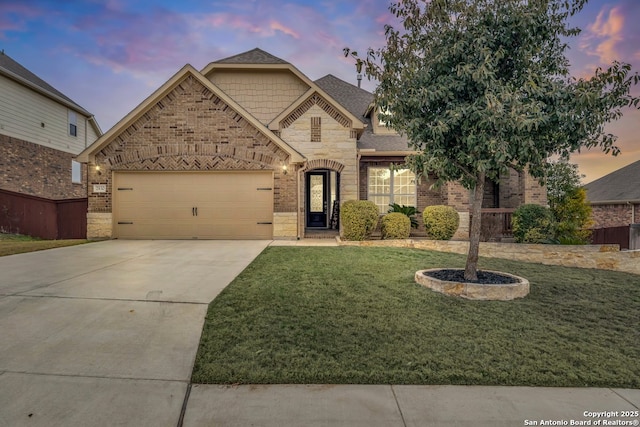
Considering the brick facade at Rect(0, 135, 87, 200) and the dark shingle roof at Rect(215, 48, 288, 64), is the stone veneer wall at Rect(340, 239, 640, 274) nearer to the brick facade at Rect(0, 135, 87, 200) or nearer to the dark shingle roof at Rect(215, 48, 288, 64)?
the dark shingle roof at Rect(215, 48, 288, 64)

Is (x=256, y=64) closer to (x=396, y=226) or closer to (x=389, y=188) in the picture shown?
(x=389, y=188)

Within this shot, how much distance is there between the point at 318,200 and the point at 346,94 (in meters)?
5.59

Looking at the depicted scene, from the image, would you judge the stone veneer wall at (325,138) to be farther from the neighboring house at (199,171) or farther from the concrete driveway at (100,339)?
the concrete driveway at (100,339)

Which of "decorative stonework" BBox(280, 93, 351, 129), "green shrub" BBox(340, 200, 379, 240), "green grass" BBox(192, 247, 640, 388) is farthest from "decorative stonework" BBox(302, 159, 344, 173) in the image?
"green grass" BBox(192, 247, 640, 388)

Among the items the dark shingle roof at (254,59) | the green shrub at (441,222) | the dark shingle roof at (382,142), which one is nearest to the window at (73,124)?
the dark shingle roof at (254,59)

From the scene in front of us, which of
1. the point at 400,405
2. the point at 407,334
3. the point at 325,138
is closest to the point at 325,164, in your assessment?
the point at 325,138

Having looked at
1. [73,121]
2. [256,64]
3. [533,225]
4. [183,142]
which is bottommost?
[533,225]

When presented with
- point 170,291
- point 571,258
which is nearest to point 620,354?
point 170,291

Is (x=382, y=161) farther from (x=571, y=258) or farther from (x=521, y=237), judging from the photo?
(x=571, y=258)

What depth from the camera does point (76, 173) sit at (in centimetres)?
2055

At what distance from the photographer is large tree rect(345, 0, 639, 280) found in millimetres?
5043

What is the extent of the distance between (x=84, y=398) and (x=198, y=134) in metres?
10.0

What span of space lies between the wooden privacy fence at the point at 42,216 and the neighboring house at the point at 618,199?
2484 centimetres

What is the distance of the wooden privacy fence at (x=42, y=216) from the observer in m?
12.8
